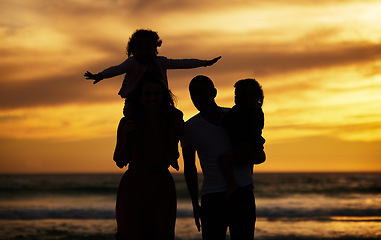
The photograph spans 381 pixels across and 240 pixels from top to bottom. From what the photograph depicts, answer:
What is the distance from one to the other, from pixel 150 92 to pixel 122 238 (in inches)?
44.6

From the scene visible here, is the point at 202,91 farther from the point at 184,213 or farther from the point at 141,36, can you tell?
the point at 184,213

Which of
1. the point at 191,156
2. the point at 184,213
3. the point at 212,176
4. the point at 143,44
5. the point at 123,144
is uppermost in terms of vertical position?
the point at 143,44

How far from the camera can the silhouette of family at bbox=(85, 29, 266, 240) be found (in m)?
3.21

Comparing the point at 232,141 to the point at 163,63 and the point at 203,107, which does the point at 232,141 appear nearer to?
the point at 203,107

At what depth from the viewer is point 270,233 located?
12.2 m

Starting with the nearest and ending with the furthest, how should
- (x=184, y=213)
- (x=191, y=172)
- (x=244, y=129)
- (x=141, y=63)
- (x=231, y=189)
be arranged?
(x=231, y=189)
(x=244, y=129)
(x=191, y=172)
(x=141, y=63)
(x=184, y=213)

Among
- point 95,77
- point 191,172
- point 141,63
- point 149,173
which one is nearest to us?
point 149,173

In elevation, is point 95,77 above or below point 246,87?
above

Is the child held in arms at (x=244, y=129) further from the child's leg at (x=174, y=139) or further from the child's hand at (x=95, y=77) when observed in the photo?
the child's hand at (x=95, y=77)

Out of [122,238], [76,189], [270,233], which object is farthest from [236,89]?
[76,189]

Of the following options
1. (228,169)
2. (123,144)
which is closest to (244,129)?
(228,169)

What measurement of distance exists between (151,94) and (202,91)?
0.53 meters

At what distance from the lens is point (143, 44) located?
4.30 m

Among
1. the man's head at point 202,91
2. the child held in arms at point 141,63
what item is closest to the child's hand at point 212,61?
the child held in arms at point 141,63
